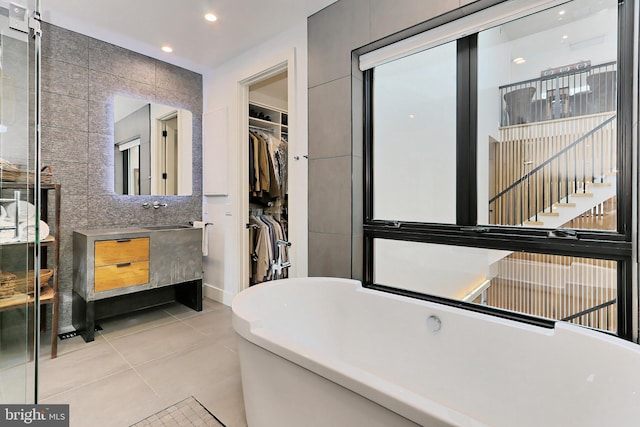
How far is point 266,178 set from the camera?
3.46 m

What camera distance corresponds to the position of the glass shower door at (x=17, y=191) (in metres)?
1.11

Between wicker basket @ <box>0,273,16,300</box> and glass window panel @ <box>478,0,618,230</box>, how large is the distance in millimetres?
2196

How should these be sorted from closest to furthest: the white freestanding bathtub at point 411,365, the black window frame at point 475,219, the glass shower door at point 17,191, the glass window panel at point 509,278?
the white freestanding bathtub at point 411,365, the glass shower door at point 17,191, the black window frame at point 475,219, the glass window panel at point 509,278

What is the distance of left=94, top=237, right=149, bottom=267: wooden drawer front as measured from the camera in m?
2.45

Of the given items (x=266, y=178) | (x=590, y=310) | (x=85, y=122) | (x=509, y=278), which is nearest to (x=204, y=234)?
(x=266, y=178)

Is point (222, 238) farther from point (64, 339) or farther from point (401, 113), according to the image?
point (401, 113)

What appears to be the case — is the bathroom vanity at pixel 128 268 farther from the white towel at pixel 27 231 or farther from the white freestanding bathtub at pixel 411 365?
the white freestanding bathtub at pixel 411 365

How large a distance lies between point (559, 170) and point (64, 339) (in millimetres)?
3587

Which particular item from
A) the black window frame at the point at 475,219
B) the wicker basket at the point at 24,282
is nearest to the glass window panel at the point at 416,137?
the black window frame at the point at 475,219

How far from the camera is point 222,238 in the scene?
10.8 ft

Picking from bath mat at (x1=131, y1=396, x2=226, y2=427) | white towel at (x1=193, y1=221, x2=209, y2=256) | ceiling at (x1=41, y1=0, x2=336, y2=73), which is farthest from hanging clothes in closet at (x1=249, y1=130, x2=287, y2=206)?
bath mat at (x1=131, y1=396, x2=226, y2=427)

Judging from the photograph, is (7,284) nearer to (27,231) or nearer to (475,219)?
(27,231)

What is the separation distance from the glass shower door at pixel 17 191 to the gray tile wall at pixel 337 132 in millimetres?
1618

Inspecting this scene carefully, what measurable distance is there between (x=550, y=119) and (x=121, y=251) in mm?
3072
